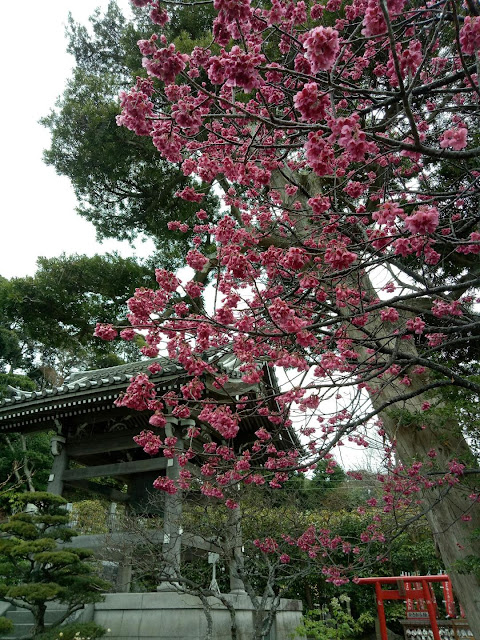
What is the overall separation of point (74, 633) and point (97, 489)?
3.09 meters

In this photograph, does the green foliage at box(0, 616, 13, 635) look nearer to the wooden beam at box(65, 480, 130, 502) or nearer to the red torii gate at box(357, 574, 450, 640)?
the wooden beam at box(65, 480, 130, 502)

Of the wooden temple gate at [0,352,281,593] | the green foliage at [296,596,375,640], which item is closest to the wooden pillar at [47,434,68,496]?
the wooden temple gate at [0,352,281,593]

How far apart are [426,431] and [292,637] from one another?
5845 mm

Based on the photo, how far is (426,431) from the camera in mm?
4281

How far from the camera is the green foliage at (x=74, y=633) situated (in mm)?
4754

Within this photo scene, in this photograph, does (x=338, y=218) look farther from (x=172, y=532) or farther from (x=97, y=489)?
(x=97, y=489)

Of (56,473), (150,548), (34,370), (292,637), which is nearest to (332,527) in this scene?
(292,637)

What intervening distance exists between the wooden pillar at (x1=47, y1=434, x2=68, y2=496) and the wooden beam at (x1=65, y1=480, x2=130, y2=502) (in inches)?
7.8

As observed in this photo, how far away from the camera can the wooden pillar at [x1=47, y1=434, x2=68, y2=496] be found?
280 inches

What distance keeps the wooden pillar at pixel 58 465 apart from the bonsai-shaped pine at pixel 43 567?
3.96ft

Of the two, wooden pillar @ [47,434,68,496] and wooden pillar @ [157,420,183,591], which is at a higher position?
wooden pillar @ [47,434,68,496]

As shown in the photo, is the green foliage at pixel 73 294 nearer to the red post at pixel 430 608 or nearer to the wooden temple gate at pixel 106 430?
the wooden temple gate at pixel 106 430

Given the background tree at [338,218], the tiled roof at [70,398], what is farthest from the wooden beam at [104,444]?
the background tree at [338,218]

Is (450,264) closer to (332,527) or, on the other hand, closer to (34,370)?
(332,527)
